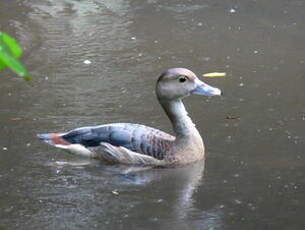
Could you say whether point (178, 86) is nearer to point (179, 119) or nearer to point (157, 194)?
point (179, 119)

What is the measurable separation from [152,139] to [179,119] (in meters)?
0.32

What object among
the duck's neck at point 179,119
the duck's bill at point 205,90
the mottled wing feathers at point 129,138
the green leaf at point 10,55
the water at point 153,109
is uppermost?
the green leaf at point 10,55

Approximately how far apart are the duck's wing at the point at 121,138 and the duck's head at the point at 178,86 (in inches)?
13.9

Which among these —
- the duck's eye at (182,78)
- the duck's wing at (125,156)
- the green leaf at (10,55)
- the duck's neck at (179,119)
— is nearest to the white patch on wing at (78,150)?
the duck's wing at (125,156)

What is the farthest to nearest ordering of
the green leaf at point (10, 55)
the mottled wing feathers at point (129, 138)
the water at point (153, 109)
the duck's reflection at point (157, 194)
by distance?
the mottled wing feathers at point (129, 138), the water at point (153, 109), the duck's reflection at point (157, 194), the green leaf at point (10, 55)

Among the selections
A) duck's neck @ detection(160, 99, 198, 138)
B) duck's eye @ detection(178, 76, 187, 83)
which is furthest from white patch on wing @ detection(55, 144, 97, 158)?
duck's eye @ detection(178, 76, 187, 83)

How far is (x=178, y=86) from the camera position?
6.45 m

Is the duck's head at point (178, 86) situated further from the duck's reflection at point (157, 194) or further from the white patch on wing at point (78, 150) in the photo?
the white patch on wing at point (78, 150)

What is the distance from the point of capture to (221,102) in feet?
25.0

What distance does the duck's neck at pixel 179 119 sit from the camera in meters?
6.47

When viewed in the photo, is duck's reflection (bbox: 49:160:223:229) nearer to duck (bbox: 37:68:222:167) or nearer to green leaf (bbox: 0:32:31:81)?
duck (bbox: 37:68:222:167)

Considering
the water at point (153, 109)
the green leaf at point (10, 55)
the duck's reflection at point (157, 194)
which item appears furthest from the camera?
the water at point (153, 109)

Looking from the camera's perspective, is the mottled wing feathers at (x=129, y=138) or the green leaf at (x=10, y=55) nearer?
the green leaf at (x=10, y=55)

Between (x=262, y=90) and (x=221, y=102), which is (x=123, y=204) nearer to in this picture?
(x=221, y=102)
